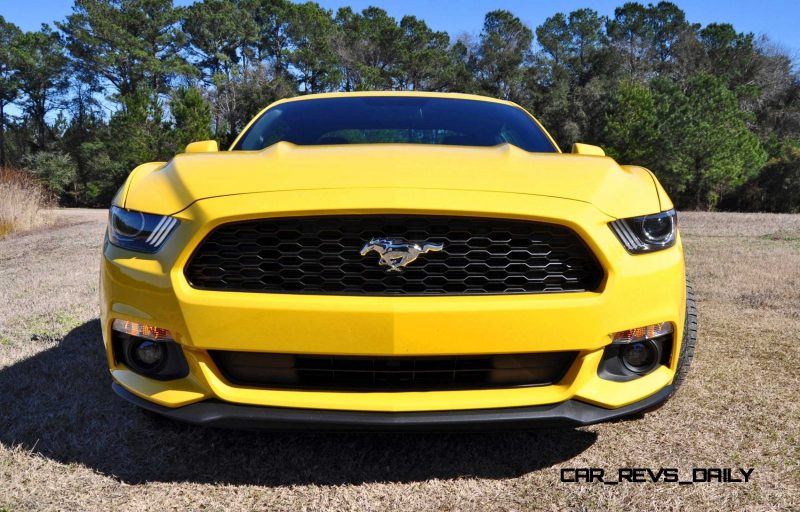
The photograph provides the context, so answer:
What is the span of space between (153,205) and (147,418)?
1.02 m

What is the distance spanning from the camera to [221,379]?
1.70 meters

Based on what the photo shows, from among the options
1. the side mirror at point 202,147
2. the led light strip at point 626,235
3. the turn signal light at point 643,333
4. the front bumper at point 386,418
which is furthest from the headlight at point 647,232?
the side mirror at point 202,147

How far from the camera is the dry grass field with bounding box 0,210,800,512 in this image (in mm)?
1758

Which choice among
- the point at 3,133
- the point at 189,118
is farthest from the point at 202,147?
the point at 3,133

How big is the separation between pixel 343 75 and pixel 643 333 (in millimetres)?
46663

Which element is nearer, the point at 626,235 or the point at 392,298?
the point at 392,298

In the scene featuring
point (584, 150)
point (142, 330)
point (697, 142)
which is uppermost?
point (584, 150)

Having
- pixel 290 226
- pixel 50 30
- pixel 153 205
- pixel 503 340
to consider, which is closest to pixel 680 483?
pixel 503 340

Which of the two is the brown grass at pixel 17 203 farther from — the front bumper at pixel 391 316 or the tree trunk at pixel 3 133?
the tree trunk at pixel 3 133

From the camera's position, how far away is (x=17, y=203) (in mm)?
11359

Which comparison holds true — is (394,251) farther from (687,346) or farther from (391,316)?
(687,346)

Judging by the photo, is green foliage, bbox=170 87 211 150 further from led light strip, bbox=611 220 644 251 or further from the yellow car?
led light strip, bbox=611 220 644 251

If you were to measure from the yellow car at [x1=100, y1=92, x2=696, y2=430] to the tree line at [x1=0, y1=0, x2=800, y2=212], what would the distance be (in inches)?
1142

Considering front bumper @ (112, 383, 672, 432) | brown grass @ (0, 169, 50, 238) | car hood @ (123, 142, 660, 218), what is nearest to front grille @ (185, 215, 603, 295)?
car hood @ (123, 142, 660, 218)
